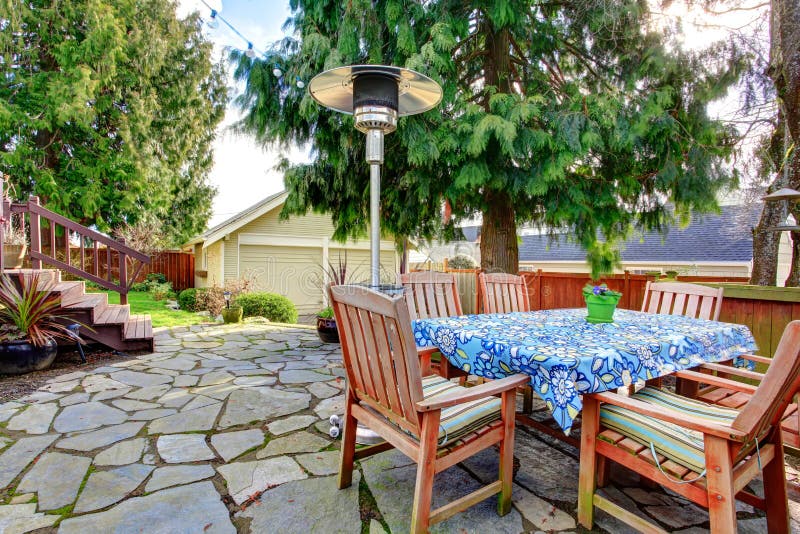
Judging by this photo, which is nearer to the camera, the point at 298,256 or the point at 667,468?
the point at 667,468

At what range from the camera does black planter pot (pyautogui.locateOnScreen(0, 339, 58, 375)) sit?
3.66m

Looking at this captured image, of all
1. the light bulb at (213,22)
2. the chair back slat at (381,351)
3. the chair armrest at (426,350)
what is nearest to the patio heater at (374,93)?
the chair armrest at (426,350)

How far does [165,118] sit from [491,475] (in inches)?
542

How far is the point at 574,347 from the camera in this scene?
1880 millimetres

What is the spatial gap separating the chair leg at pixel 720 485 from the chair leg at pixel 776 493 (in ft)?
1.53

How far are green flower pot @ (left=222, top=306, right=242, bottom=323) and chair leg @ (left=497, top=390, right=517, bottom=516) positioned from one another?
21.6ft

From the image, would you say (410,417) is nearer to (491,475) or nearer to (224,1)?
(491,475)

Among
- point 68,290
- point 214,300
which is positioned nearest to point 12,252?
point 68,290

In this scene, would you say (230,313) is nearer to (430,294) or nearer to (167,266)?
(430,294)

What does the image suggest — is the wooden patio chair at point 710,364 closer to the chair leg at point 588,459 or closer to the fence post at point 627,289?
the chair leg at point 588,459

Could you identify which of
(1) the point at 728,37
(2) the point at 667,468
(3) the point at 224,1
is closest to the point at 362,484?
(2) the point at 667,468

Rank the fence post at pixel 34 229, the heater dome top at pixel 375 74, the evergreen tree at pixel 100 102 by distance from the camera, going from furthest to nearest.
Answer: the evergreen tree at pixel 100 102, the fence post at pixel 34 229, the heater dome top at pixel 375 74

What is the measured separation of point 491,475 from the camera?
2189mm

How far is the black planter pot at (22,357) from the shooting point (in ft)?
12.0
